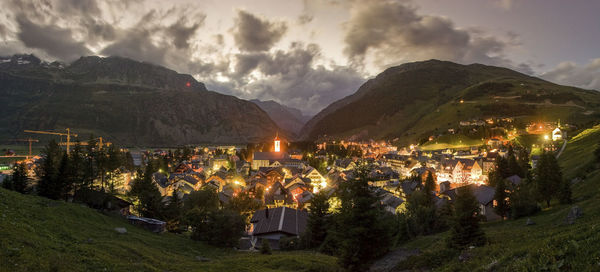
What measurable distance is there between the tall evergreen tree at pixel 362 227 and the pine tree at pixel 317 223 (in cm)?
2065

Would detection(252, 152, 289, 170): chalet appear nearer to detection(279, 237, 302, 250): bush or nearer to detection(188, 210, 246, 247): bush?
detection(279, 237, 302, 250): bush

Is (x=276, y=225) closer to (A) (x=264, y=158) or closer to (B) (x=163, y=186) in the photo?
(B) (x=163, y=186)

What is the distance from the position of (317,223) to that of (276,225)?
790 centimetres

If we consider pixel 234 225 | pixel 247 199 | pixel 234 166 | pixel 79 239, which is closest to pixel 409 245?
pixel 234 225

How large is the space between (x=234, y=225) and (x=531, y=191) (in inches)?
1728

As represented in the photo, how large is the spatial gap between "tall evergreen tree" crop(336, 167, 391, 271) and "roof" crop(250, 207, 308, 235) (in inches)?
993

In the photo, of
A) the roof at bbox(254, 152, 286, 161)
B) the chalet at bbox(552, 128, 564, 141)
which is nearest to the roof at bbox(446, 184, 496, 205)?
the chalet at bbox(552, 128, 564, 141)

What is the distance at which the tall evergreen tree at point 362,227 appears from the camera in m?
22.0

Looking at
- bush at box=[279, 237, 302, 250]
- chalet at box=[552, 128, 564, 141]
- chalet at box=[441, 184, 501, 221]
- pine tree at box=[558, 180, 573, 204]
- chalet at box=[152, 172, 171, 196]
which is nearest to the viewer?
pine tree at box=[558, 180, 573, 204]

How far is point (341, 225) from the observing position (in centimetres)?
2288

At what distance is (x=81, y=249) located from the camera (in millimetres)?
19000

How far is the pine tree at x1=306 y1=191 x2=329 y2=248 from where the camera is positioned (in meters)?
43.1

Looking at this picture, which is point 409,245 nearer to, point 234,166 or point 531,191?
point 531,191

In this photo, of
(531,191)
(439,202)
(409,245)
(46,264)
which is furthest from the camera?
(439,202)
